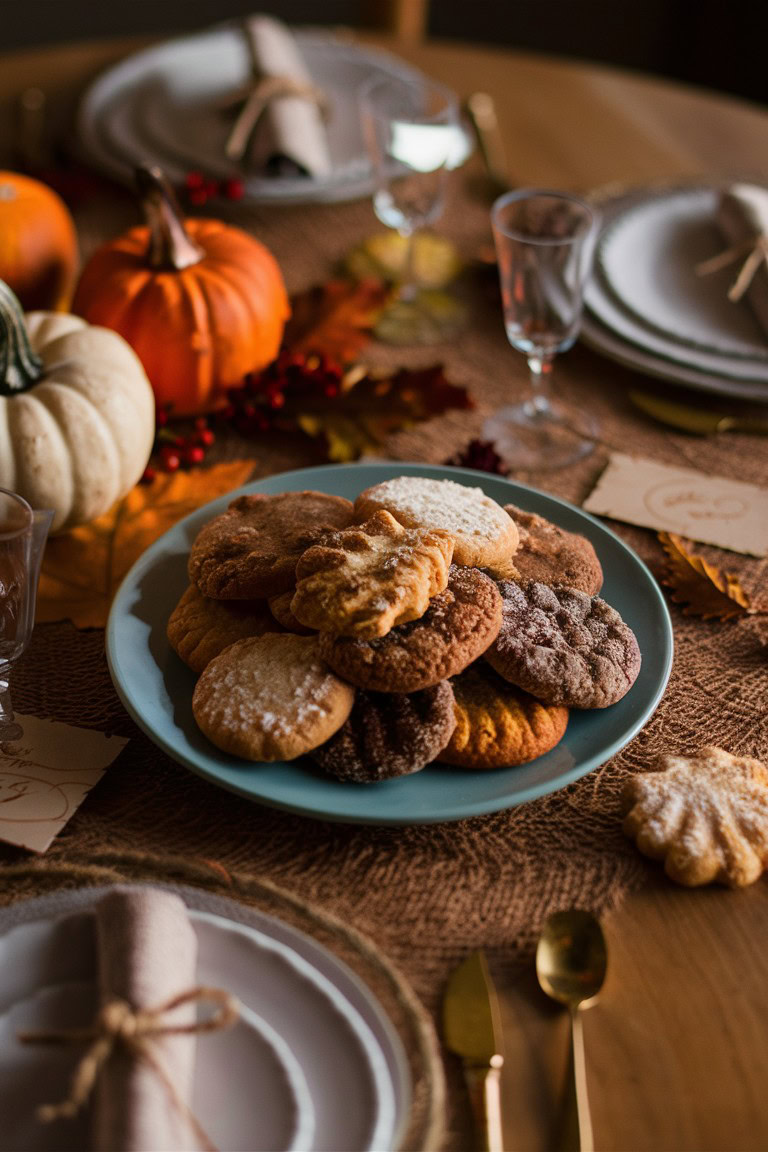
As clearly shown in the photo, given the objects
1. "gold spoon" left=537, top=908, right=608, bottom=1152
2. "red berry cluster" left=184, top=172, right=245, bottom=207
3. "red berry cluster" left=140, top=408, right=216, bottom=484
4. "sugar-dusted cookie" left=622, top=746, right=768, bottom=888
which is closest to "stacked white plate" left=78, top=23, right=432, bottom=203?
"red berry cluster" left=184, top=172, right=245, bottom=207

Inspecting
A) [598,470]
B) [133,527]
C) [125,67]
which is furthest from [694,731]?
[125,67]

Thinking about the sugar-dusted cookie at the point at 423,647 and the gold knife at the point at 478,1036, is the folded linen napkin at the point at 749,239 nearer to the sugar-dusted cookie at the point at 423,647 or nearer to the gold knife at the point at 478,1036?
the sugar-dusted cookie at the point at 423,647

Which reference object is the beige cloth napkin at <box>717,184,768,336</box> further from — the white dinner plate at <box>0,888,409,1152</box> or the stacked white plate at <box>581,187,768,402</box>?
the white dinner plate at <box>0,888,409,1152</box>

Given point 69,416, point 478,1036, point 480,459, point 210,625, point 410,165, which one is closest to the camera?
point 478,1036

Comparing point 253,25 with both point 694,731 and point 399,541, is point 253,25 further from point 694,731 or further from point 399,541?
point 694,731

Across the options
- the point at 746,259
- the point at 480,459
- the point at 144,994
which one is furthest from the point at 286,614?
the point at 746,259

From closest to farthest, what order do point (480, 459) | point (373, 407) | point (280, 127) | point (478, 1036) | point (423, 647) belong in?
point (478, 1036), point (423, 647), point (480, 459), point (373, 407), point (280, 127)

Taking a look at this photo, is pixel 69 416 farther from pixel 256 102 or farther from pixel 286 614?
pixel 256 102
